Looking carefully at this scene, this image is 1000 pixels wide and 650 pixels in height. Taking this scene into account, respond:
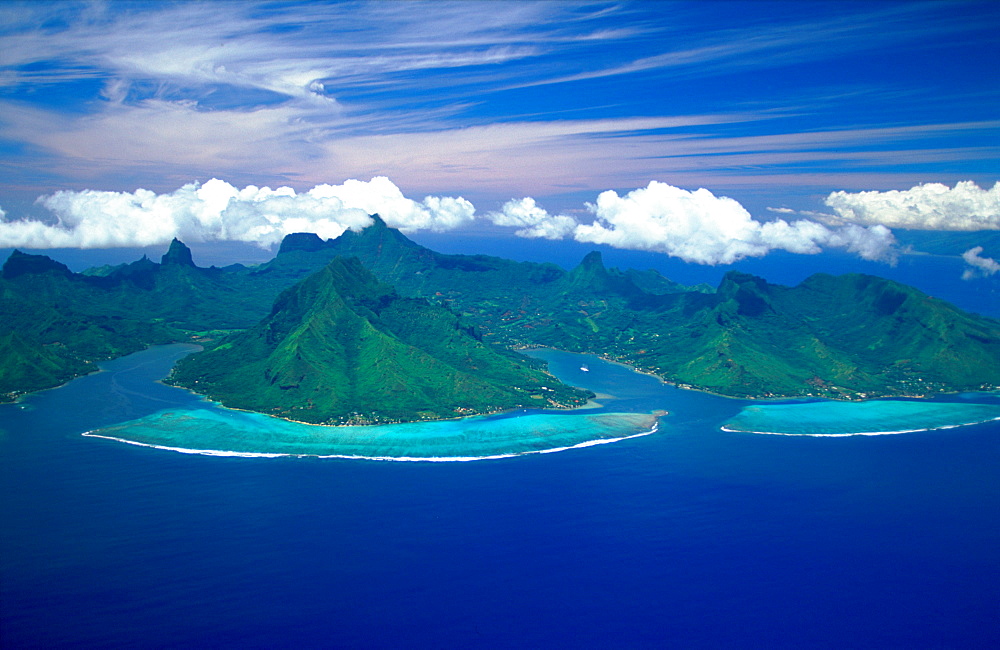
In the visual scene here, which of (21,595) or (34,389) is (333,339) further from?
(21,595)

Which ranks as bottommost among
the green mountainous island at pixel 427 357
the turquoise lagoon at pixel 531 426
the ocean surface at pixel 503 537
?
the ocean surface at pixel 503 537

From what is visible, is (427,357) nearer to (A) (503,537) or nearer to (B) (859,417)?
(A) (503,537)

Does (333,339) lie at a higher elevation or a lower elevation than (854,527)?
higher

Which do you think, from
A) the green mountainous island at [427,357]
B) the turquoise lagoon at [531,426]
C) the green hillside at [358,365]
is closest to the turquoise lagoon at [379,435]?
the turquoise lagoon at [531,426]

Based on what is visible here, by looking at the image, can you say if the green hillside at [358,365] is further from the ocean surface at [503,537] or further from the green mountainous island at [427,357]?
the ocean surface at [503,537]

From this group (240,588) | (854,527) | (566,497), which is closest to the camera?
(240,588)

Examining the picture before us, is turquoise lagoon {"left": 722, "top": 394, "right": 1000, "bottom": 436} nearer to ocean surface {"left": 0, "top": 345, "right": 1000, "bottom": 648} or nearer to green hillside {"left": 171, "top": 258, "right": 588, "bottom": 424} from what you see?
ocean surface {"left": 0, "top": 345, "right": 1000, "bottom": 648}

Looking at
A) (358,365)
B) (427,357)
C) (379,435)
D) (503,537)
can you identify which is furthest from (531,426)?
(503,537)

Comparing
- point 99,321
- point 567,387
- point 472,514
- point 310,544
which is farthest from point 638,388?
point 99,321

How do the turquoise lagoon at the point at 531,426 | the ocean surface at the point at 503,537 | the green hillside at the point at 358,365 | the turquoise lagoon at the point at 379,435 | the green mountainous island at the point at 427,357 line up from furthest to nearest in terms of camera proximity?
the green mountainous island at the point at 427,357, the green hillside at the point at 358,365, the turquoise lagoon at the point at 531,426, the turquoise lagoon at the point at 379,435, the ocean surface at the point at 503,537
